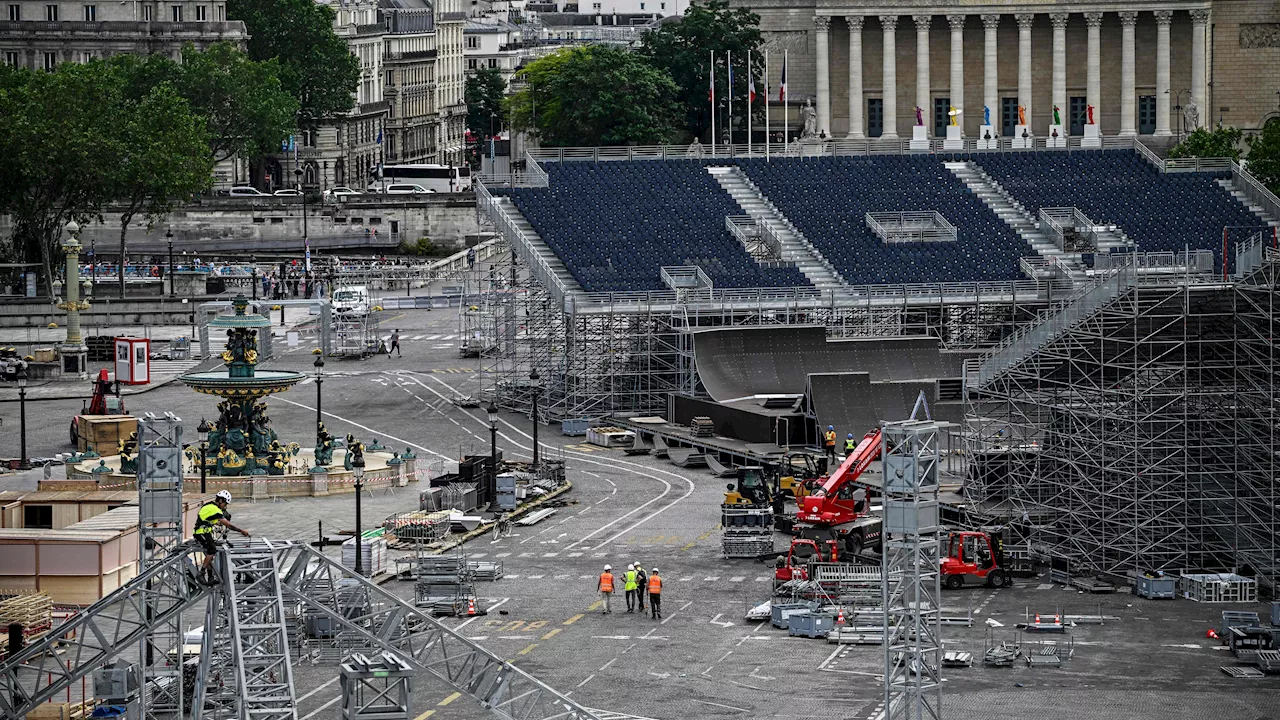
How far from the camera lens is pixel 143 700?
64.6m

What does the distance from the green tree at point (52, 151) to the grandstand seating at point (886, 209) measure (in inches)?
1594

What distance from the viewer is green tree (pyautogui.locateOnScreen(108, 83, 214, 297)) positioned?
16550 centimetres

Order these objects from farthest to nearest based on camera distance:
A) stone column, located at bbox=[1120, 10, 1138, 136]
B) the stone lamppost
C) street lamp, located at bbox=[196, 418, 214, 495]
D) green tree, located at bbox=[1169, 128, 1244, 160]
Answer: stone column, located at bbox=[1120, 10, 1138, 136], green tree, located at bbox=[1169, 128, 1244, 160], the stone lamppost, street lamp, located at bbox=[196, 418, 214, 495]

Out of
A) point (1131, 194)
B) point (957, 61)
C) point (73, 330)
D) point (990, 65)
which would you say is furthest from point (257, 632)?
point (990, 65)

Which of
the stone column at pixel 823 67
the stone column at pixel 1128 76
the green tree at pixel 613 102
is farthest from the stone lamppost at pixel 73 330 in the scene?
the stone column at pixel 1128 76

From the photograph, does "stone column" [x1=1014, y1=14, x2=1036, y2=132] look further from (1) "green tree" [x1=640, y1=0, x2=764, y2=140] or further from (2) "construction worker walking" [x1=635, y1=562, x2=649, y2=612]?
(2) "construction worker walking" [x1=635, y1=562, x2=649, y2=612]

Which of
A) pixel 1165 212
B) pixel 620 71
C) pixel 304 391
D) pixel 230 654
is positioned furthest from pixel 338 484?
pixel 620 71

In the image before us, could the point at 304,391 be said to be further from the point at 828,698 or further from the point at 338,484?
the point at 828,698

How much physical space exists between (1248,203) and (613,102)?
53.7 m

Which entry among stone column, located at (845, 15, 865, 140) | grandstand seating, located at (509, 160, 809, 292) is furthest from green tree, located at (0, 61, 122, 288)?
stone column, located at (845, 15, 865, 140)

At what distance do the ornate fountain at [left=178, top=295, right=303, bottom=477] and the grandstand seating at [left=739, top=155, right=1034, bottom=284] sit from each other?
1306 inches

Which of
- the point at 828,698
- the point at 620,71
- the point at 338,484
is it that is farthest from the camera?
the point at 620,71

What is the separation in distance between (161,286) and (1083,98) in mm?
60111

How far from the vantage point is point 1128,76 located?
620 feet
